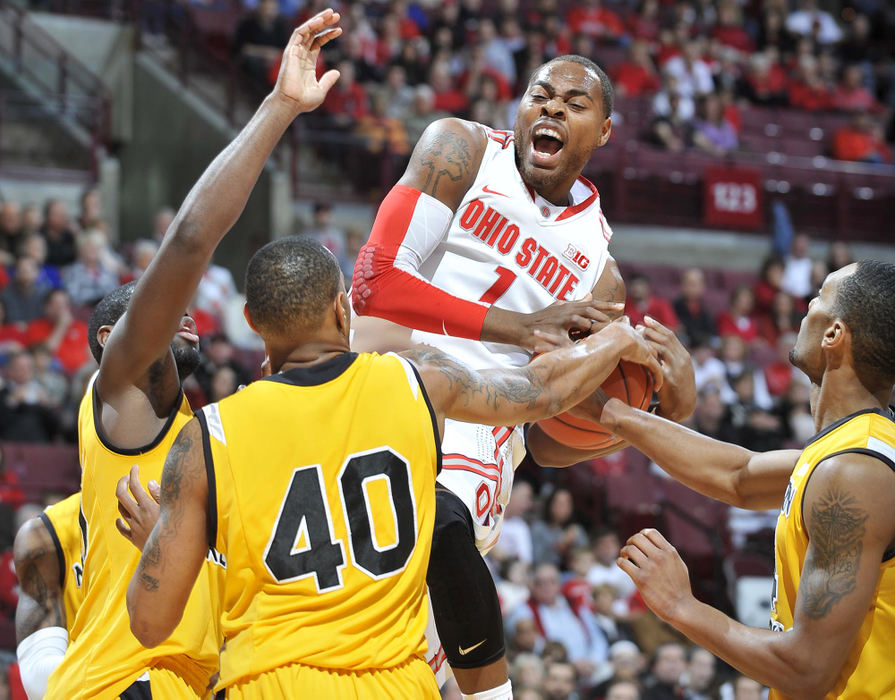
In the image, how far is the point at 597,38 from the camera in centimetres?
1666

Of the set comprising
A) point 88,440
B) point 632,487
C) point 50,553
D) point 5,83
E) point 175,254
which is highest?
point 175,254

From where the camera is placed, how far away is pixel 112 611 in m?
3.86

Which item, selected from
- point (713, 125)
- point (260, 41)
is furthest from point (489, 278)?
point (713, 125)

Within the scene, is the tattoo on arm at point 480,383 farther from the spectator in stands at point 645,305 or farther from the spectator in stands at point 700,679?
the spectator in stands at point 645,305

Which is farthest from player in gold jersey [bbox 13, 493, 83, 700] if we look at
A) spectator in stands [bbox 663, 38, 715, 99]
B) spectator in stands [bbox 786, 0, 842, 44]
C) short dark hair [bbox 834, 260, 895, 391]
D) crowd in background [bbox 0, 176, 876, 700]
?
spectator in stands [bbox 786, 0, 842, 44]

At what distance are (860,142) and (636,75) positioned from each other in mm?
3088

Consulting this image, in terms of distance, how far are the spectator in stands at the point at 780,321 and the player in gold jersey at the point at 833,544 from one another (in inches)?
389

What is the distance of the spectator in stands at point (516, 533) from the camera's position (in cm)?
953

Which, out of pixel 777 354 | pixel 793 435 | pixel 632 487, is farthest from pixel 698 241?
pixel 632 487

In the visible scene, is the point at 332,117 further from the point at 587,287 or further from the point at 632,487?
the point at 587,287

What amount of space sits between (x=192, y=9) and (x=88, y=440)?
11842 mm

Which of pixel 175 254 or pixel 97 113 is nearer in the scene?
pixel 175 254

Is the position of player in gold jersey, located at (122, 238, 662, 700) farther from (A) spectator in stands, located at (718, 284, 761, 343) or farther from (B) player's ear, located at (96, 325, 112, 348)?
(A) spectator in stands, located at (718, 284, 761, 343)

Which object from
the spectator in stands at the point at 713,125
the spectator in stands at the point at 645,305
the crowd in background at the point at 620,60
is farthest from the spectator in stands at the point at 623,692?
the spectator in stands at the point at 713,125
